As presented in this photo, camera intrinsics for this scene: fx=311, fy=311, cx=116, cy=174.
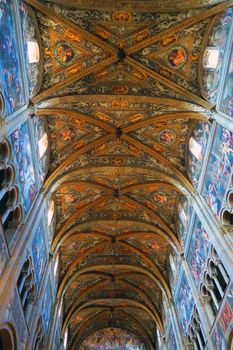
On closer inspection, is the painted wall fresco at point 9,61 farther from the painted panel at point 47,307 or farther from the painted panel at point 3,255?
the painted panel at point 47,307

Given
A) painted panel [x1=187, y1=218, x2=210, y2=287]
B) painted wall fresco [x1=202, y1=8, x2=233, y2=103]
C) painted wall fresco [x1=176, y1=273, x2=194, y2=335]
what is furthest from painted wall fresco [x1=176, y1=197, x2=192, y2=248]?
painted wall fresco [x1=202, y1=8, x2=233, y2=103]

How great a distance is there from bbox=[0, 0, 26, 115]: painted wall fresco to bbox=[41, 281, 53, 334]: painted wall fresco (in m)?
10.2

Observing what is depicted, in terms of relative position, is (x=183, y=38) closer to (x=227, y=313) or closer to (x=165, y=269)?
(x=227, y=313)

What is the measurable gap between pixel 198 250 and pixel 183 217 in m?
2.90

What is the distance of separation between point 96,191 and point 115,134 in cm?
458

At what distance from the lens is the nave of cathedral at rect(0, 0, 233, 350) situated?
38.8ft

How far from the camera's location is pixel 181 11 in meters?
12.6

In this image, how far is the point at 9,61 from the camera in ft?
36.0

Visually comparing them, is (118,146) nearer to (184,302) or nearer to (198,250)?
(198,250)

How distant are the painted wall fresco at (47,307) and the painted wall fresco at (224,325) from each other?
328 inches

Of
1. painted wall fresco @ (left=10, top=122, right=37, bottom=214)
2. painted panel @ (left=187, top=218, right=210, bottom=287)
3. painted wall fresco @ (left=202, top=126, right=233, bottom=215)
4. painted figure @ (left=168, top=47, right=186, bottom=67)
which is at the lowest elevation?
painted panel @ (left=187, top=218, right=210, bottom=287)

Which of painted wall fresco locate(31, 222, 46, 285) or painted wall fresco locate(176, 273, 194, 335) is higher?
painted wall fresco locate(31, 222, 46, 285)

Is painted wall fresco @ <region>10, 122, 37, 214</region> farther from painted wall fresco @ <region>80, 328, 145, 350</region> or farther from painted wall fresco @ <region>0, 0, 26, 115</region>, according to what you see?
painted wall fresco @ <region>80, 328, 145, 350</region>

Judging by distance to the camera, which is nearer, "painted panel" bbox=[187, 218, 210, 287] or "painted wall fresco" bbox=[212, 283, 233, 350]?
"painted wall fresco" bbox=[212, 283, 233, 350]
